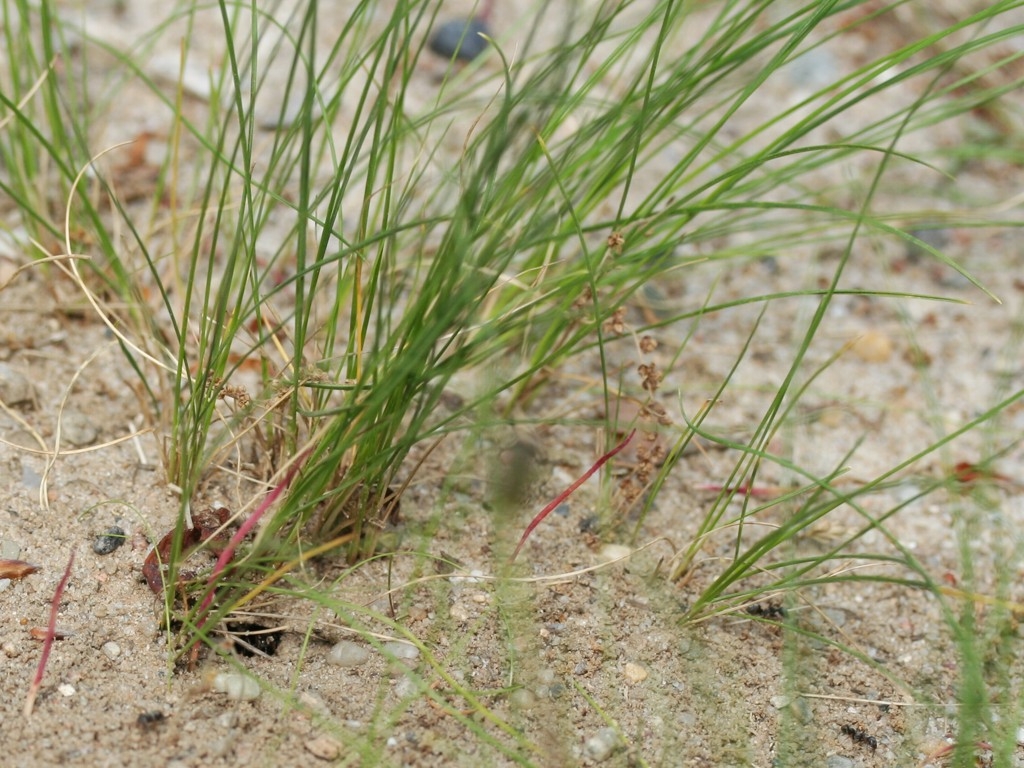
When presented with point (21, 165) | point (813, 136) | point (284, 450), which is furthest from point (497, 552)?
point (813, 136)

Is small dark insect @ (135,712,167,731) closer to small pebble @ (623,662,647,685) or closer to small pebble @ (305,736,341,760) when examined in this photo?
small pebble @ (305,736,341,760)

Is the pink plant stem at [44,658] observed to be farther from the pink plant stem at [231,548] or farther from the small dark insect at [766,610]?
the small dark insect at [766,610]

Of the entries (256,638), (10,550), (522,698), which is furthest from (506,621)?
(10,550)

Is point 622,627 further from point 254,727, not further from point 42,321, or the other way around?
point 42,321

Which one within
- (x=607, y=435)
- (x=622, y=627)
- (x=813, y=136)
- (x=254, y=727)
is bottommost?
(x=254, y=727)

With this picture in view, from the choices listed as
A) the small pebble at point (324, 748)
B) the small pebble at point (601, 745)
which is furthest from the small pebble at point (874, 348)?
the small pebble at point (324, 748)
